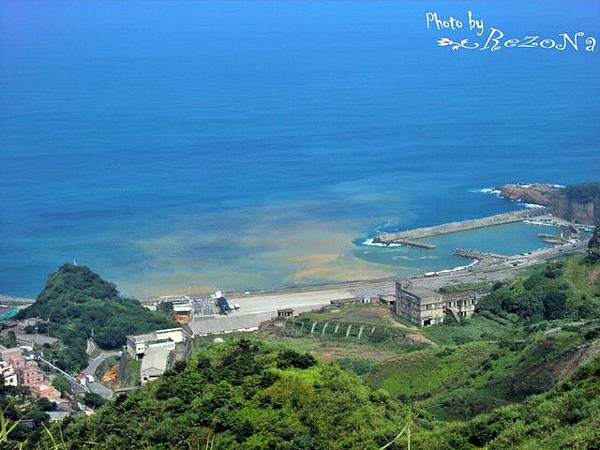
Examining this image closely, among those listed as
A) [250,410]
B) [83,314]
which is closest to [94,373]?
[83,314]

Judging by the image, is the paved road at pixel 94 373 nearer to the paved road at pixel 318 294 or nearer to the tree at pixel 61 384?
the tree at pixel 61 384

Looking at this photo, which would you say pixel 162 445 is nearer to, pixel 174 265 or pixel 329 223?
pixel 174 265

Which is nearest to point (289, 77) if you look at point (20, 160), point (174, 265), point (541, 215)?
point (20, 160)

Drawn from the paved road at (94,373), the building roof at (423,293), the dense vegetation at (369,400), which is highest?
the dense vegetation at (369,400)

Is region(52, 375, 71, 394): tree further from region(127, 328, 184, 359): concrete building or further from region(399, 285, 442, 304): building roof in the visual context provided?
region(399, 285, 442, 304): building roof

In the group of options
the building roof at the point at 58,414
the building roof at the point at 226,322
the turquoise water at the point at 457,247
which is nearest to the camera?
the building roof at the point at 58,414

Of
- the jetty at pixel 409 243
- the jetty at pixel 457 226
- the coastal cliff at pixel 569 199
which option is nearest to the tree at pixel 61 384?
the jetty at pixel 409 243

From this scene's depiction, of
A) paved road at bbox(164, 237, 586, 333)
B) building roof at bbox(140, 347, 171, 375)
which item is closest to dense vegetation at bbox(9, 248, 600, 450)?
building roof at bbox(140, 347, 171, 375)
